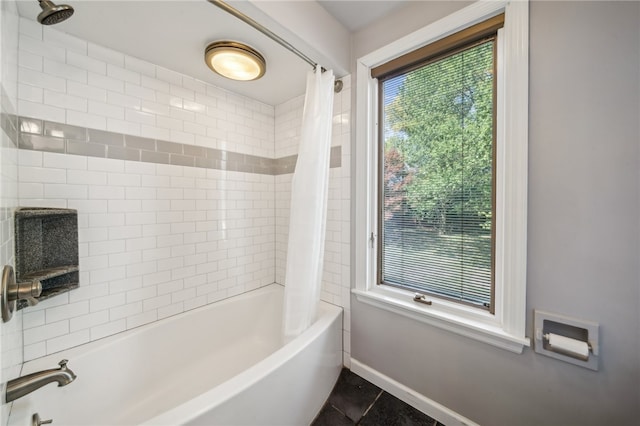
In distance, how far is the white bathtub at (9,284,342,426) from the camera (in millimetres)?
920

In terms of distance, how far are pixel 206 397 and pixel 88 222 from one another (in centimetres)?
115

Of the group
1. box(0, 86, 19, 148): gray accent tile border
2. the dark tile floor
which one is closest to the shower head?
box(0, 86, 19, 148): gray accent tile border

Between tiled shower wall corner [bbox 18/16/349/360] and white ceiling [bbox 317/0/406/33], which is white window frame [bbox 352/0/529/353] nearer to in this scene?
white ceiling [bbox 317/0/406/33]

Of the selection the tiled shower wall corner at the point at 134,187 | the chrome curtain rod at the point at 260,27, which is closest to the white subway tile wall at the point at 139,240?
the tiled shower wall corner at the point at 134,187

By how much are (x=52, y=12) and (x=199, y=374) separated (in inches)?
78.5

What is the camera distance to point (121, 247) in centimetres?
136

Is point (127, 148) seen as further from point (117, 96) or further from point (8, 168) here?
point (8, 168)

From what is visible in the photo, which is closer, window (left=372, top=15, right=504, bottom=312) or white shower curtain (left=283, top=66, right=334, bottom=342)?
window (left=372, top=15, right=504, bottom=312)

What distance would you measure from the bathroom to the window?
18 centimetres

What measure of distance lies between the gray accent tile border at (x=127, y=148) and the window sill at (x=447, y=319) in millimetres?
959

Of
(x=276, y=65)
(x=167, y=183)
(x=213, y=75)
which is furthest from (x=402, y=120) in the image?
(x=167, y=183)

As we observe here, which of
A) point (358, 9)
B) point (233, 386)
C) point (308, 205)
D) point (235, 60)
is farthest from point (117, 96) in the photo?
point (233, 386)

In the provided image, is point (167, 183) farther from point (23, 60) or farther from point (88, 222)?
point (23, 60)

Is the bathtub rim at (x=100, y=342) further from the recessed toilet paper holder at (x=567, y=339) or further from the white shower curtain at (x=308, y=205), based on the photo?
the recessed toilet paper holder at (x=567, y=339)
